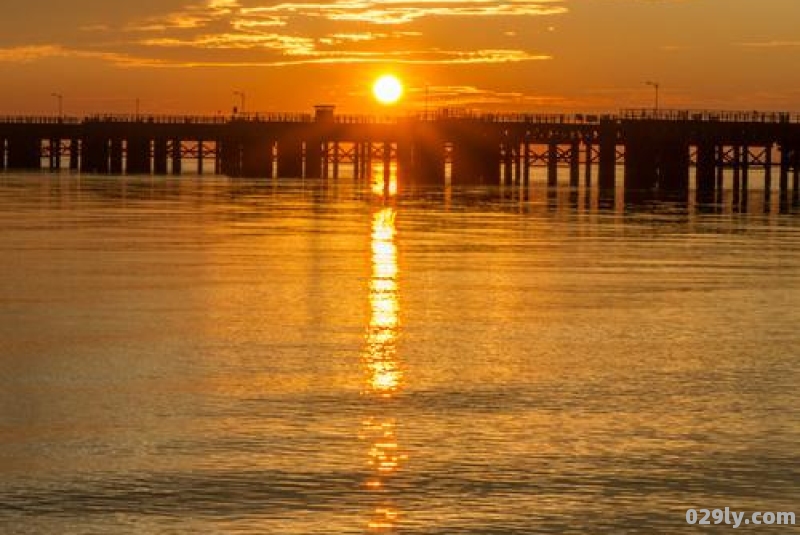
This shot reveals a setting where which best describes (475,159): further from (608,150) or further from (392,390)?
(392,390)

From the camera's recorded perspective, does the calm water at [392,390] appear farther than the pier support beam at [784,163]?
No

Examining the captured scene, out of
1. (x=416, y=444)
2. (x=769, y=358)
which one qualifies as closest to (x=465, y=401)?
(x=416, y=444)

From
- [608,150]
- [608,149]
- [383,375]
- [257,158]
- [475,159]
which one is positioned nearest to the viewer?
[383,375]

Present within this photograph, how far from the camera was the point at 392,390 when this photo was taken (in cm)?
2784

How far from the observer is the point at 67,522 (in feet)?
61.4

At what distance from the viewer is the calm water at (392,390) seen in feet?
65.0

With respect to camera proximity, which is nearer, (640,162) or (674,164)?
(674,164)

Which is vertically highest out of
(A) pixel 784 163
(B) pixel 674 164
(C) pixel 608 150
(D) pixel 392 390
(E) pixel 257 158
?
(C) pixel 608 150

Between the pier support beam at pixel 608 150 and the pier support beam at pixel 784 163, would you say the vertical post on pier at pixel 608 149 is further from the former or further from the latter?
the pier support beam at pixel 784 163

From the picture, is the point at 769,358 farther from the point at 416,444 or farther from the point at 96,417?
the point at 96,417

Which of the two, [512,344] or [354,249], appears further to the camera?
[354,249]

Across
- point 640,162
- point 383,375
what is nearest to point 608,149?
point 640,162

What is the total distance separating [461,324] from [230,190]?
347 ft

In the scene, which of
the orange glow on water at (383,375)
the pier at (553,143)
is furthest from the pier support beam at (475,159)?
the orange glow on water at (383,375)
